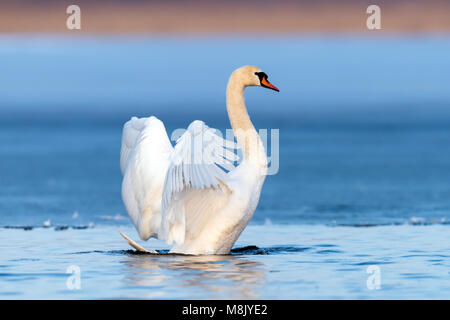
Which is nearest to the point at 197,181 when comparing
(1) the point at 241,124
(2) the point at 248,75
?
(1) the point at 241,124

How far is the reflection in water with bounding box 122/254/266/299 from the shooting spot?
8172mm

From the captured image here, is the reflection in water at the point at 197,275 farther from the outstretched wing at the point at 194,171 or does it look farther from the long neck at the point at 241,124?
the long neck at the point at 241,124

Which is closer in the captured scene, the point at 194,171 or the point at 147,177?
the point at 194,171

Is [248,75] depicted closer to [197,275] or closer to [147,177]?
[147,177]

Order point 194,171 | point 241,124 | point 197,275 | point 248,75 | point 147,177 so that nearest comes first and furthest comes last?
point 197,275
point 194,171
point 241,124
point 147,177
point 248,75

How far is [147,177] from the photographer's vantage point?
1054 centimetres

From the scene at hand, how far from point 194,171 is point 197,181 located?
0.38 feet

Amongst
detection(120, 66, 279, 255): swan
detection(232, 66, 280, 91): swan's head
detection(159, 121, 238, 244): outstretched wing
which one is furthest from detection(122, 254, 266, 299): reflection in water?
detection(232, 66, 280, 91): swan's head

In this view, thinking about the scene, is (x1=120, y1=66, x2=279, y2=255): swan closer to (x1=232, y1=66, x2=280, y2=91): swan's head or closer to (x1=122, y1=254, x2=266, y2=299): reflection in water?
(x1=232, y1=66, x2=280, y2=91): swan's head

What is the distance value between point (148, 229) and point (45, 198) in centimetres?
627
